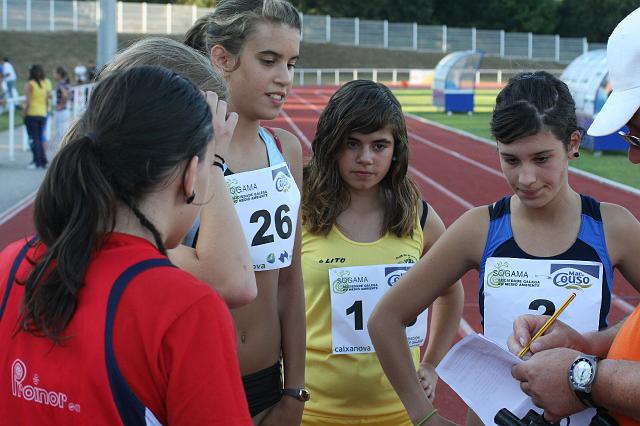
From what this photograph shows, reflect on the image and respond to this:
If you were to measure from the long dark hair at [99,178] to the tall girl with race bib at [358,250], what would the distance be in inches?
66.5

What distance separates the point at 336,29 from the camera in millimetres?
60000

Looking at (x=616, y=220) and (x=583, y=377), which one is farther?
(x=616, y=220)

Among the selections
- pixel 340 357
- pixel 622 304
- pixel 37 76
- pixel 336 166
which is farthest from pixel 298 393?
pixel 37 76

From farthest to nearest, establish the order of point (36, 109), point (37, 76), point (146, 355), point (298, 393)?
point (37, 76), point (36, 109), point (298, 393), point (146, 355)

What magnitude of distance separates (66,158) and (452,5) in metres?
68.8

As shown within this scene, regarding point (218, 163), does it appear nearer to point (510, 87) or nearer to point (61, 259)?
point (61, 259)

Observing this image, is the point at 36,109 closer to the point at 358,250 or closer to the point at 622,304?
the point at 622,304

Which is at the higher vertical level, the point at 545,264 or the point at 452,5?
the point at 452,5

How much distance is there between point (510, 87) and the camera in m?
2.76

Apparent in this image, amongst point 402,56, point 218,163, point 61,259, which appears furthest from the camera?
point 402,56

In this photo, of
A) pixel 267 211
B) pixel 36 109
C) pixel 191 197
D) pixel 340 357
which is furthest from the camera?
pixel 36 109

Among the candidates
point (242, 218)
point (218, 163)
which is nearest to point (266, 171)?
point (242, 218)

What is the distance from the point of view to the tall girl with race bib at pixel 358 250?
126 inches

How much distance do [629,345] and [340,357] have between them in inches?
57.0
